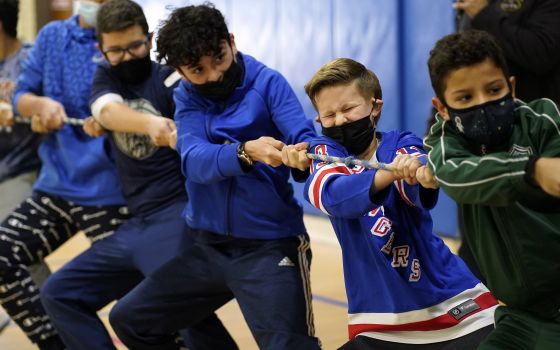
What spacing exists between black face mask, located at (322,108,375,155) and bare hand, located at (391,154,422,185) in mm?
382

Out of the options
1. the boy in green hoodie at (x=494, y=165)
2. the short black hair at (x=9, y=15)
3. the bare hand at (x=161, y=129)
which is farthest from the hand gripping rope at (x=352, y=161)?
the short black hair at (x=9, y=15)

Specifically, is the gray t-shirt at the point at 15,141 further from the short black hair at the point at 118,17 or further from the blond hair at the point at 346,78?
the blond hair at the point at 346,78

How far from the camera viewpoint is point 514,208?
8.48 ft

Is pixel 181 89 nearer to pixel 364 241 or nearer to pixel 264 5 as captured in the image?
pixel 364 241

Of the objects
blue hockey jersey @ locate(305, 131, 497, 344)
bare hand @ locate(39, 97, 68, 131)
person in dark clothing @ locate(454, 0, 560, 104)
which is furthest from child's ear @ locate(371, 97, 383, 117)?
bare hand @ locate(39, 97, 68, 131)

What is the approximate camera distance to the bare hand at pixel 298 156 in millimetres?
3229

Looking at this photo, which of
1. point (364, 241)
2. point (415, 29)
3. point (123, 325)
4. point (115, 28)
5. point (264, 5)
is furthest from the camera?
point (264, 5)

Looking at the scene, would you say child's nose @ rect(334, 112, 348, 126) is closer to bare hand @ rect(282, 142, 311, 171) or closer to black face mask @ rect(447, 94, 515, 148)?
bare hand @ rect(282, 142, 311, 171)

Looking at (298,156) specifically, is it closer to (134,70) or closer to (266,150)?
(266,150)

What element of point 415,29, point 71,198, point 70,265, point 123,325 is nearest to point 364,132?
point 123,325

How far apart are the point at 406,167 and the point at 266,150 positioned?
78 cm

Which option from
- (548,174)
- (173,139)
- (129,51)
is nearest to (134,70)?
(129,51)

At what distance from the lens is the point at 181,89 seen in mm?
3941

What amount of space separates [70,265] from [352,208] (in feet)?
6.19
